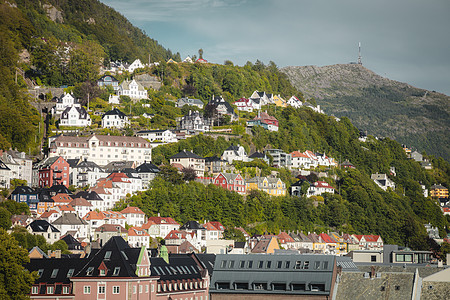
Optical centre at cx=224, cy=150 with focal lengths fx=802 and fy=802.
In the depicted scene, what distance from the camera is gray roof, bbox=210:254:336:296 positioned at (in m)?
60.3

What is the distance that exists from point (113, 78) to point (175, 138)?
94.4ft

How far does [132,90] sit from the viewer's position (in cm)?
16200

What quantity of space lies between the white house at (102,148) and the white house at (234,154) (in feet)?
49.9

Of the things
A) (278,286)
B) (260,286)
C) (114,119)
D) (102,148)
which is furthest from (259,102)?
(278,286)

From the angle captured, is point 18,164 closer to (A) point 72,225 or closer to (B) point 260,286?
(A) point 72,225

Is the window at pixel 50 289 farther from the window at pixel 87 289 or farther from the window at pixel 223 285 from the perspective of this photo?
the window at pixel 223 285

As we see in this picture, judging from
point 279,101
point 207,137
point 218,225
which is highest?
point 279,101

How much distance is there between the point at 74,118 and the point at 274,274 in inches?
3472

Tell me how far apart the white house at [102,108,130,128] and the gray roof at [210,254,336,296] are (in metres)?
82.1

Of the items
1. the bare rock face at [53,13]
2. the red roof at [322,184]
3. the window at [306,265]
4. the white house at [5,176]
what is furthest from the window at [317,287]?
the bare rock face at [53,13]

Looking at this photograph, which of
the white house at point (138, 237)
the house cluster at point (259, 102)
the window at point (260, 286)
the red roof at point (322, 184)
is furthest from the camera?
the house cluster at point (259, 102)

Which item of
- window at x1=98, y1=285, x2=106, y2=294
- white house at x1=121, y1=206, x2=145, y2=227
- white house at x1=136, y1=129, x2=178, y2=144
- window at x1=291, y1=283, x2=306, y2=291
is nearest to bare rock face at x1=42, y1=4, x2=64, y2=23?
white house at x1=136, y1=129, x2=178, y2=144

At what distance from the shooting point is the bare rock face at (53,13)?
195 m

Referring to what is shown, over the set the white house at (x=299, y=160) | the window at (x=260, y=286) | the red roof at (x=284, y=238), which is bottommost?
the red roof at (x=284, y=238)
